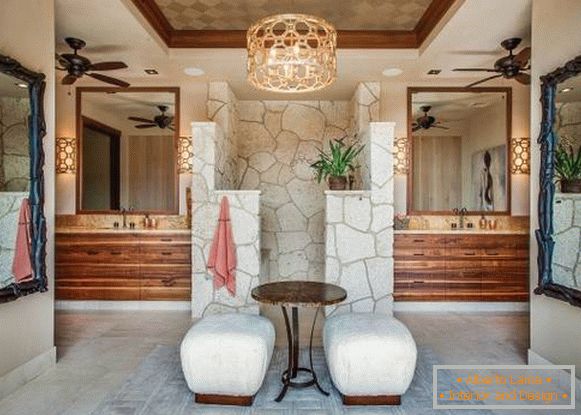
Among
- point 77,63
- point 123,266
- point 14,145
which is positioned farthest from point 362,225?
point 77,63

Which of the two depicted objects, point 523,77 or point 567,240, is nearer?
point 567,240

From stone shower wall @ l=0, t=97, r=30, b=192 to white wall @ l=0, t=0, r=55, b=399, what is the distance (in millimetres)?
232

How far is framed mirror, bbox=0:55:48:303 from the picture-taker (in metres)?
2.77

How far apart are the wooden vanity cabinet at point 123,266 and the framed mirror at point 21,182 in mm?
1996

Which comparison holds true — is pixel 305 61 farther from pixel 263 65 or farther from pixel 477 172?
pixel 477 172

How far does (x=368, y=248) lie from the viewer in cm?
455

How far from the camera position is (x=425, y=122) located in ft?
18.7

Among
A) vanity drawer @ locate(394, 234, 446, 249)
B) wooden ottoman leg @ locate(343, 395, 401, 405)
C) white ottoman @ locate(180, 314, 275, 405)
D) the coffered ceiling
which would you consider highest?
the coffered ceiling

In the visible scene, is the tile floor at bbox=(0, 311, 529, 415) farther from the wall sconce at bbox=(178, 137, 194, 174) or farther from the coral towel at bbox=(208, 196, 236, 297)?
the wall sconce at bbox=(178, 137, 194, 174)

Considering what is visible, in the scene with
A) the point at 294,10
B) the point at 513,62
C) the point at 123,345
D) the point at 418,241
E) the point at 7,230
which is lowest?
the point at 123,345

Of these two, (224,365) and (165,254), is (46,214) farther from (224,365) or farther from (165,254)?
(165,254)

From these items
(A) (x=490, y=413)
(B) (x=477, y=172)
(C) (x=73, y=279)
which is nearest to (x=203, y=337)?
(A) (x=490, y=413)

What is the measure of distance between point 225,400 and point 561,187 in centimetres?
270

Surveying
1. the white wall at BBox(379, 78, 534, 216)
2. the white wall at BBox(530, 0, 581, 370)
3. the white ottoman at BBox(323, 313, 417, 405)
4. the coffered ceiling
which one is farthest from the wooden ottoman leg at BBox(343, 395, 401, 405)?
the coffered ceiling
